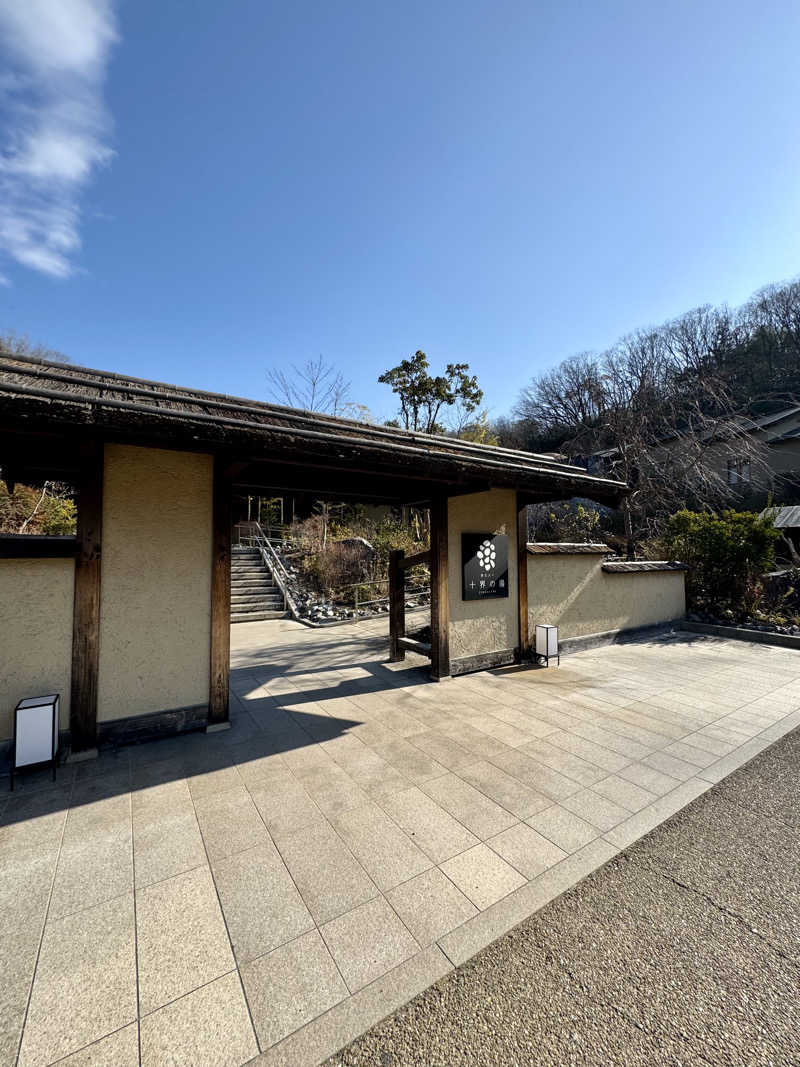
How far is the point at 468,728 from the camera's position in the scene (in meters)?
4.25

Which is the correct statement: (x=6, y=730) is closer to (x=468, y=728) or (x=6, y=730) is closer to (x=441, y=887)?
(x=441, y=887)

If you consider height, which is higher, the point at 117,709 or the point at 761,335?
→ the point at 761,335

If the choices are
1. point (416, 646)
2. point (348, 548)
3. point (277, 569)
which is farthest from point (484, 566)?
point (277, 569)

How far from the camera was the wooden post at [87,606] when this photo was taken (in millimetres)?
3625

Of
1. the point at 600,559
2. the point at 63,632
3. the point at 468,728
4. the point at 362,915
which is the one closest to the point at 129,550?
the point at 63,632

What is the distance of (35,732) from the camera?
3.24m

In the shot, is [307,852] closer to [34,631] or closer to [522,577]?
[34,631]

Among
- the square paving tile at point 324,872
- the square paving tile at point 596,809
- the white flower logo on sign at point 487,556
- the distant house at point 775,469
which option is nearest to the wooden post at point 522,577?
the white flower logo on sign at point 487,556

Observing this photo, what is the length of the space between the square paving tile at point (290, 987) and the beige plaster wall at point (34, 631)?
9.68 ft

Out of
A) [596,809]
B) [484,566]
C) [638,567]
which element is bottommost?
[596,809]

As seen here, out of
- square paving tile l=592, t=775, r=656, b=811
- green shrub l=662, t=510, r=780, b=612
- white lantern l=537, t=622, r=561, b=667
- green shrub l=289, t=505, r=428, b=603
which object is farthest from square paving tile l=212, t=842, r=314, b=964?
green shrub l=662, t=510, r=780, b=612

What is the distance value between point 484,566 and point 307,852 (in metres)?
4.33

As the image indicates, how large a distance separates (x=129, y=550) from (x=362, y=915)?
3391mm

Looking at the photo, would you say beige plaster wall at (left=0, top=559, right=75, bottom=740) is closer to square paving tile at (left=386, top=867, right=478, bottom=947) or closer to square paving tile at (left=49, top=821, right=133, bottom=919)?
square paving tile at (left=49, top=821, right=133, bottom=919)
